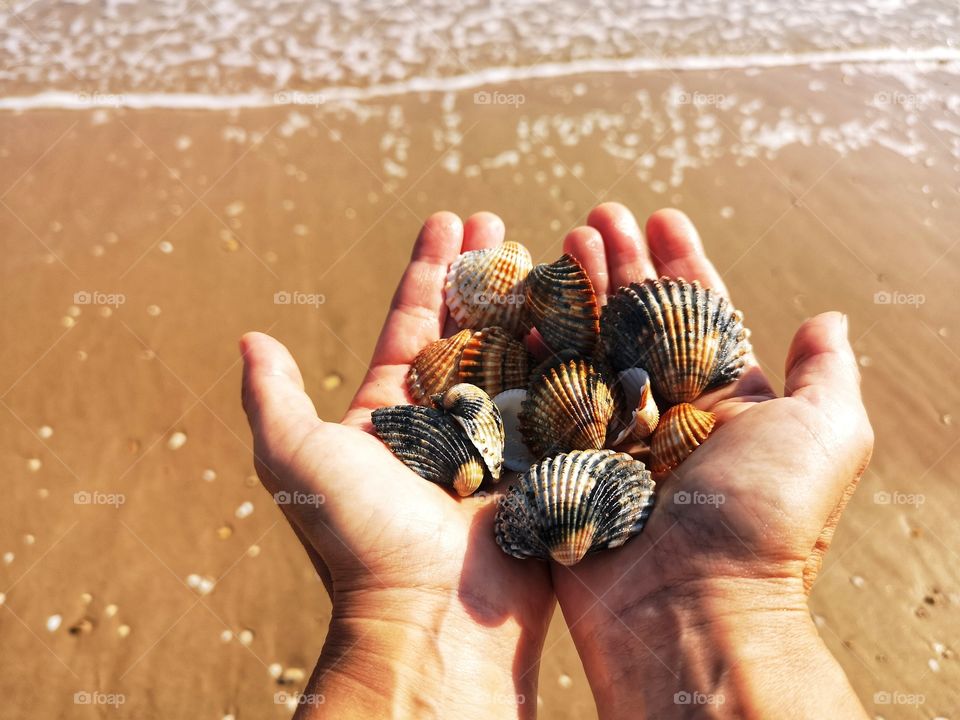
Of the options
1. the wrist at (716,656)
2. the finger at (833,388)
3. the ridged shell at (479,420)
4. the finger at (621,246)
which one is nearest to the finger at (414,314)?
the ridged shell at (479,420)

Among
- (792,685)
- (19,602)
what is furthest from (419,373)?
(19,602)

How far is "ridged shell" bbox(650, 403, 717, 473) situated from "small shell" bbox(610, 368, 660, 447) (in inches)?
2.5

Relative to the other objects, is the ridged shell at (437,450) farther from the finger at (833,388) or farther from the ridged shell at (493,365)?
the finger at (833,388)

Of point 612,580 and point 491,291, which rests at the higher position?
point 491,291

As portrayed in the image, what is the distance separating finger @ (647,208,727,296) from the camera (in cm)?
445

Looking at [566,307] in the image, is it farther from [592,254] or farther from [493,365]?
[592,254]

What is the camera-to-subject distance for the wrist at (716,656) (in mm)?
2838

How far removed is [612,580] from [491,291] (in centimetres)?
189

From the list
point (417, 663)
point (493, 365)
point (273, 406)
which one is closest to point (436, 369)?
point (493, 365)

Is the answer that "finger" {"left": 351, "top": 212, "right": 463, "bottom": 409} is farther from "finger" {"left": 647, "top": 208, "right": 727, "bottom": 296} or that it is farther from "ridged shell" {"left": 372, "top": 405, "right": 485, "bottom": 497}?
"finger" {"left": 647, "top": 208, "right": 727, "bottom": 296}

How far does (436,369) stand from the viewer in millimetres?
4047

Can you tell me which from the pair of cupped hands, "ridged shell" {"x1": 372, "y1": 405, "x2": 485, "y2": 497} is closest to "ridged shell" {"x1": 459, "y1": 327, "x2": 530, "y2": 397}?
"ridged shell" {"x1": 372, "y1": 405, "x2": 485, "y2": 497}

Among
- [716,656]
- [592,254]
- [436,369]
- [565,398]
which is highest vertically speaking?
[592,254]

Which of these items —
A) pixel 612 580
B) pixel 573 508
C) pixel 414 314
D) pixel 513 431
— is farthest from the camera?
pixel 414 314
